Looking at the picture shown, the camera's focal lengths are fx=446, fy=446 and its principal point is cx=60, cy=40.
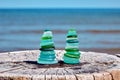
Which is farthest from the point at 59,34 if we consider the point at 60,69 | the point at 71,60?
the point at 60,69

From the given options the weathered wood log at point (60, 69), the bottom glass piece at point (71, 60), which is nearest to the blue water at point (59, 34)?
the weathered wood log at point (60, 69)

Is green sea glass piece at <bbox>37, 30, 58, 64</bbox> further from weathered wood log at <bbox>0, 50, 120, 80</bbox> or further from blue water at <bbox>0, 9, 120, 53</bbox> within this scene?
blue water at <bbox>0, 9, 120, 53</bbox>

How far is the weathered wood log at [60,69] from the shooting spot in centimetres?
409

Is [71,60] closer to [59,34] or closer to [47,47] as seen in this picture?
[47,47]

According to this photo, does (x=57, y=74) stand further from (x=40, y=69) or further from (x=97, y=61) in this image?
(x=97, y=61)

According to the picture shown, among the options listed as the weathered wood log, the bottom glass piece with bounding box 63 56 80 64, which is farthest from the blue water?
the bottom glass piece with bounding box 63 56 80 64

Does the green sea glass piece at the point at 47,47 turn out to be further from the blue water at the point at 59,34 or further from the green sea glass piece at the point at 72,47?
the blue water at the point at 59,34

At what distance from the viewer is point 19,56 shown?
523cm

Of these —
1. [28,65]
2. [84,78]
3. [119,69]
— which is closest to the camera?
[84,78]

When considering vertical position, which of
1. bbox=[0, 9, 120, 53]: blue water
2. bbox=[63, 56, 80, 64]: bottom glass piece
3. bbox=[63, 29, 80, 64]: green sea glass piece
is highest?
bbox=[0, 9, 120, 53]: blue water

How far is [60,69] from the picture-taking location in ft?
14.4

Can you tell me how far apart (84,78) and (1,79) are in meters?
0.77

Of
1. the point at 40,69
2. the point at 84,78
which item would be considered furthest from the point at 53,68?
the point at 84,78

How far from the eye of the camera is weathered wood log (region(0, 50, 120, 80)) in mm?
4086
